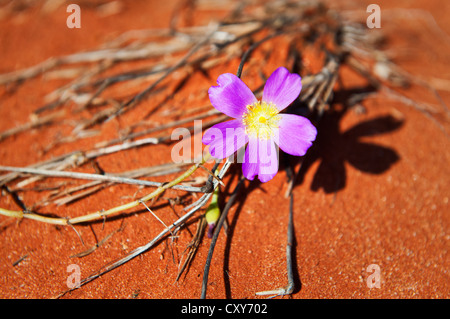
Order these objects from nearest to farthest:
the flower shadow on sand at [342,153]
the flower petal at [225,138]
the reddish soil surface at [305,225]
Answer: the flower petal at [225,138] < the reddish soil surface at [305,225] < the flower shadow on sand at [342,153]

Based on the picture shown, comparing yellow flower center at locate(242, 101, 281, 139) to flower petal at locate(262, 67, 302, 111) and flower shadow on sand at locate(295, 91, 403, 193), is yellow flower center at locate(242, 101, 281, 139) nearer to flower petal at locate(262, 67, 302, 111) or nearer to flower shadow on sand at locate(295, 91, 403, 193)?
flower petal at locate(262, 67, 302, 111)

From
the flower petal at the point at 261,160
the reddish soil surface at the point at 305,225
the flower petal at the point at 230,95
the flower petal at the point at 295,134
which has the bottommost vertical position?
the reddish soil surface at the point at 305,225

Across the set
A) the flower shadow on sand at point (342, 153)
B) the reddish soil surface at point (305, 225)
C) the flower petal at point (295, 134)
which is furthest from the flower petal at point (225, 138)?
the flower shadow on sand at point (342, 153)

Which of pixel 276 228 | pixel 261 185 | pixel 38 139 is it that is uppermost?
pixel 38 139

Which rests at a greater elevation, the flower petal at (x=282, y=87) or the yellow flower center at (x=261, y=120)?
the flower petal at (x=282, y=87)

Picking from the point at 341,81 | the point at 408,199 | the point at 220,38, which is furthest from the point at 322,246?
the point at 220,38

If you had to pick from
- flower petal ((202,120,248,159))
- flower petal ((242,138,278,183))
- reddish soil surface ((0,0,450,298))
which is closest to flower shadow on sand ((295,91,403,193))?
reddish soil surface ((0,0,450,298))

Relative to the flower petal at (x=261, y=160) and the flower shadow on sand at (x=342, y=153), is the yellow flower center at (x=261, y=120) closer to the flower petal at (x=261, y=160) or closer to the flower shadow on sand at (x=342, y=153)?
the flower petal at (x=261, y=160)
